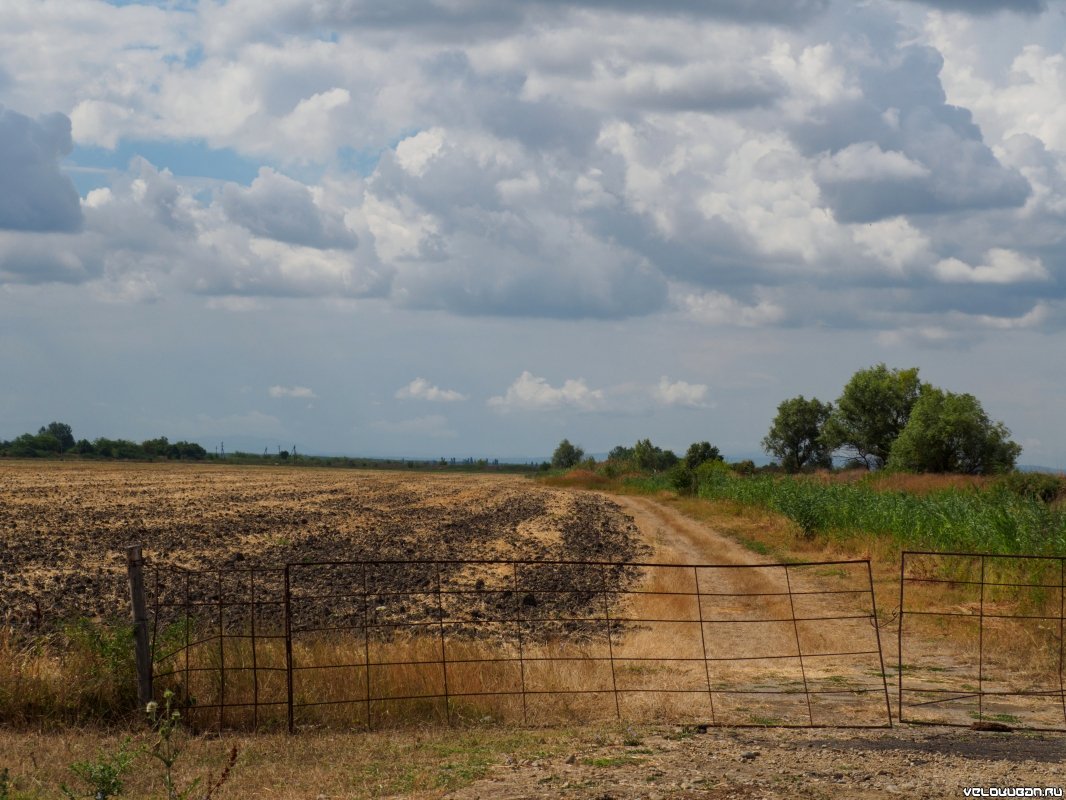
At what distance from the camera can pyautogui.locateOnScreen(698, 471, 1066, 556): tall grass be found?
73.7 feet

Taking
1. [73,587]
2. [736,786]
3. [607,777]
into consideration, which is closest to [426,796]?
[607,777]

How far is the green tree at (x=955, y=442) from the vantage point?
227ft

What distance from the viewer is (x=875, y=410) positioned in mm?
92750

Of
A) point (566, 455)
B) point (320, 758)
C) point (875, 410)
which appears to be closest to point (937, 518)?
point (320, 758)

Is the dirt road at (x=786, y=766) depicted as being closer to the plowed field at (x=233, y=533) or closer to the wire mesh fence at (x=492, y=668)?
the wire mesh fence at (x=492, y=668)

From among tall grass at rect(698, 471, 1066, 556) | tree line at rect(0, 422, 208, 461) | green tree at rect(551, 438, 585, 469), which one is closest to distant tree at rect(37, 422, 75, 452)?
tree line at rect(0, 422, 208, 461)

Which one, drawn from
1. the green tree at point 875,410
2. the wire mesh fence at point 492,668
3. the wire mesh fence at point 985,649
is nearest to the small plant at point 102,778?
the wire mesh fence at point 492,668

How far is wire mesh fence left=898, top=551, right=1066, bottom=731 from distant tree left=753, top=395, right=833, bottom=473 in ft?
310

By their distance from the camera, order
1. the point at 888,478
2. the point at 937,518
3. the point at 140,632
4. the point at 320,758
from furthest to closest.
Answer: the point at 888,478, the point at 937,518, the point at 140,632, the point at 320,758

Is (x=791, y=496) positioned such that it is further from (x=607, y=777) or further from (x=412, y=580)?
(x=607, y=777)

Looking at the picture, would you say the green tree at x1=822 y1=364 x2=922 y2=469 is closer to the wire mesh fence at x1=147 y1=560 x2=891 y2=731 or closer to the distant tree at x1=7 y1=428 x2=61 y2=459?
the wire mesh fence at x1=147 y1=560 x2=891 y2=731

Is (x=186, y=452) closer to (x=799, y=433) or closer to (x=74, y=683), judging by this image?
(x=799, y=433)

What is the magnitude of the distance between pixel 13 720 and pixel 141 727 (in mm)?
1245

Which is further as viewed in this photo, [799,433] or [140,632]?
[799,433]
